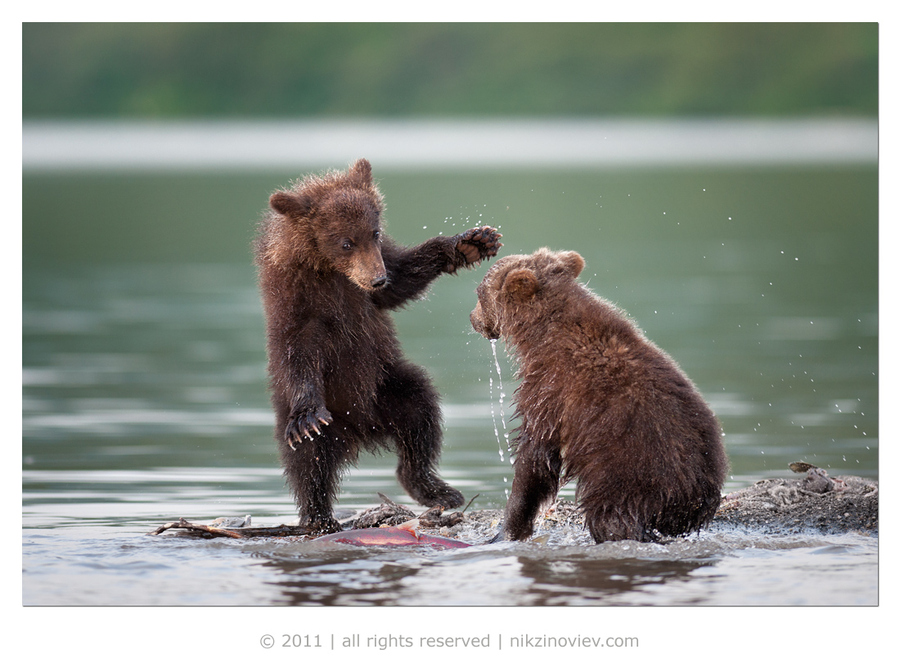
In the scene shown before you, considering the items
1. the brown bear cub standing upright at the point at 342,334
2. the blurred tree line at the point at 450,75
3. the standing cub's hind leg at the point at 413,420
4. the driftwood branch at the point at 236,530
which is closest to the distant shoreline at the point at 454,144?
the blurred tree line at the point at 450,75

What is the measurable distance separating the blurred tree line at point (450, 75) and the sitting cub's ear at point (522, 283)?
856cm

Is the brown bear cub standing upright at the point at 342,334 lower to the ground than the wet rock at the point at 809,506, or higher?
higher

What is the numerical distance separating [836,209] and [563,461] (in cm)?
2671

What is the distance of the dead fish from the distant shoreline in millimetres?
23808

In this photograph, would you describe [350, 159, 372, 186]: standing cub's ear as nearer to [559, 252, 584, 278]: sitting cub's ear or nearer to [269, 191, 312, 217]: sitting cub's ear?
[269, 191, 312, 217]: sitting cub's ear

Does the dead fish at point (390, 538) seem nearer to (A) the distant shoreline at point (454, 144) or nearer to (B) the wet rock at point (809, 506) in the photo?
(B) the wet rock at point (809, 506)

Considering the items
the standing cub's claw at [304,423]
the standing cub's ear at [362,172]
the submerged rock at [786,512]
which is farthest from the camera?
the standing cub's ear at [362,172]

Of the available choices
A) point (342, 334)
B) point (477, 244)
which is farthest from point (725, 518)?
point (342, 334)

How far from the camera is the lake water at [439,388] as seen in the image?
6711mm

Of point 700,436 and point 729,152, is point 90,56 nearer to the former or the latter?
point 700,436

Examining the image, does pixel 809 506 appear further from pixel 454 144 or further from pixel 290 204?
pixel 454 144

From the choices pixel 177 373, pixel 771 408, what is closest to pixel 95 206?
pixel 177 373

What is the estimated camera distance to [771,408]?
11.9 meters

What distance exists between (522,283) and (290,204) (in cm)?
160
